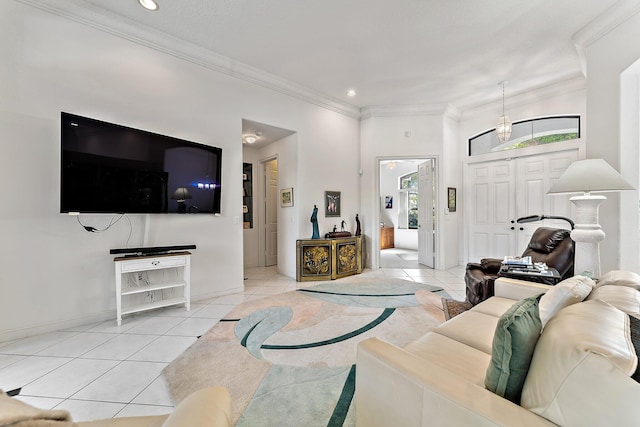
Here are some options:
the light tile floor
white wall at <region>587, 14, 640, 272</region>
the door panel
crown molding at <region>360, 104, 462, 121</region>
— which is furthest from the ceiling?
the light tile floor

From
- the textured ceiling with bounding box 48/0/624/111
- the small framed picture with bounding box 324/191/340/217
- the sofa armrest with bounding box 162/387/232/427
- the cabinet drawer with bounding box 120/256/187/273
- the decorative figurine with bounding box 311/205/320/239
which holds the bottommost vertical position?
the sofa armrest with bounding box 162/387/232/427

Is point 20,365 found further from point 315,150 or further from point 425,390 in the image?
point 315,150

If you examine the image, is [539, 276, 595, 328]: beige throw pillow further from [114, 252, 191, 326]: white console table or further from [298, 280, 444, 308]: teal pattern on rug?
[114, 252, 191, 326]: white console table

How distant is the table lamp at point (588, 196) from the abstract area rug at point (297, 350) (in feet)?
4.72

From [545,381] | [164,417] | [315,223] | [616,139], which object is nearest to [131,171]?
[164,417]

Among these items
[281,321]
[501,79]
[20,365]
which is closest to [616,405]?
[281,321]

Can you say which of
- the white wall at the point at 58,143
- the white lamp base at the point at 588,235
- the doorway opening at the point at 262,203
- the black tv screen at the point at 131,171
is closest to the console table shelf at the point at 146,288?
the white wall at the point at 58,143

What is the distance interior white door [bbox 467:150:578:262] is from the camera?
4.57m

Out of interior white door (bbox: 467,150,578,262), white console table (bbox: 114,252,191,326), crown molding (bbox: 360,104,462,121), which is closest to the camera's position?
white console table (bbox: 114,252,191,326)

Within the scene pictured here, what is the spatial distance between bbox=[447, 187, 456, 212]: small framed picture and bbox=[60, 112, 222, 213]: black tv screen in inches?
178

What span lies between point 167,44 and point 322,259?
3781mm

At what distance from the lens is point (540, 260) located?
2932 millimetres

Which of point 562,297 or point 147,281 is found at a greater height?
point 562,297

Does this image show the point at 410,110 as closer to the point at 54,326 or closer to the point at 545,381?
A: the point at 545,381
